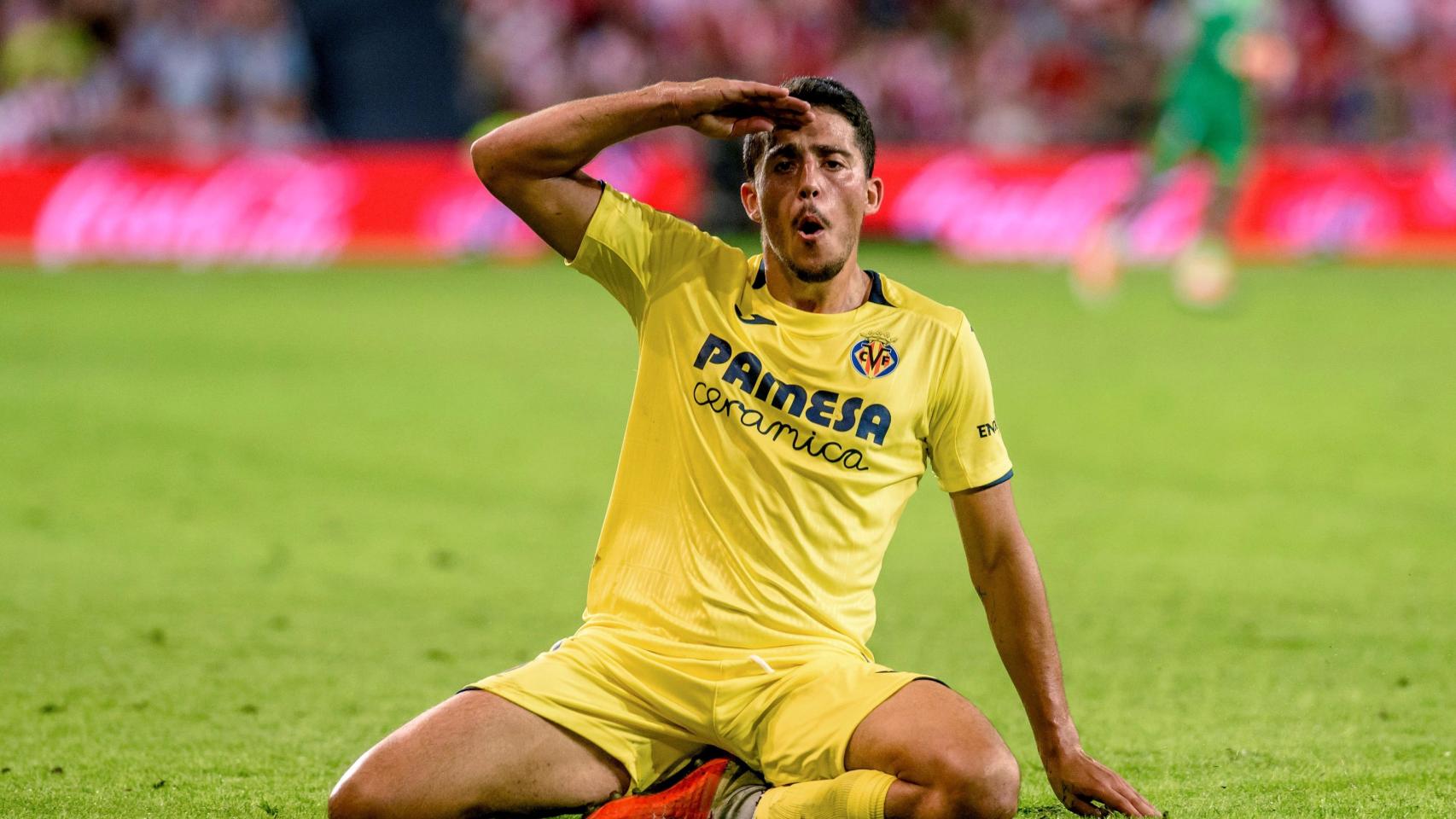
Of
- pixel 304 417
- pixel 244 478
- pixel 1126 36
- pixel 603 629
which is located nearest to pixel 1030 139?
pixel 1126 36

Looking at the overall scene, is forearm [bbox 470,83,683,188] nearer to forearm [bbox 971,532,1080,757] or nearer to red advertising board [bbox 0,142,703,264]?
forearm [bbox 971,532,1080,757]

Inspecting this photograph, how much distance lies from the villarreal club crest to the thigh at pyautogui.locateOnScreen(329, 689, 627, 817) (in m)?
1.08

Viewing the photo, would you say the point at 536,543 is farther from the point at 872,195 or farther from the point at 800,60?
the point at 800,60

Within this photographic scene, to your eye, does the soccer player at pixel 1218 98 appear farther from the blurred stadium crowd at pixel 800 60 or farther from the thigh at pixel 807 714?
the thigh at pixel 807 714

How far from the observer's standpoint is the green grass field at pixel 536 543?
5.20 meters

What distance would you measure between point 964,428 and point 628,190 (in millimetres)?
16958

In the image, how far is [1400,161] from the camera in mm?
21516

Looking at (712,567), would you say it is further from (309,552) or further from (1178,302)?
(1178,302)

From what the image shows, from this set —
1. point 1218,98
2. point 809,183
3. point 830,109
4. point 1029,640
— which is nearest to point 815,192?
point 809,183

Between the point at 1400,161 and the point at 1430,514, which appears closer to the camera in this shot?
the point at 1430,514

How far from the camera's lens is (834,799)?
157 inches

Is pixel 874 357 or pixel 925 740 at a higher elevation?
pixel 874 357

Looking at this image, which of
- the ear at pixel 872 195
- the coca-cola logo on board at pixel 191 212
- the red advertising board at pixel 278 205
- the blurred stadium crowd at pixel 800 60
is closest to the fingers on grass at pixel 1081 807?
the ear at pixel 872 195

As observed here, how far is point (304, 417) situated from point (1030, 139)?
14.8m
